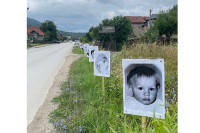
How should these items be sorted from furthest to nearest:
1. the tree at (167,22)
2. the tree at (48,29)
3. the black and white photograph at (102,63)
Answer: the tree at (48,29)
the tree at (167,22)
the black and white photograph at (102,63)

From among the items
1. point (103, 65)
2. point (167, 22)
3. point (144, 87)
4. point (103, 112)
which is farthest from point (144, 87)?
point (167, 22)

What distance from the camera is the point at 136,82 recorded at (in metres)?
1.87

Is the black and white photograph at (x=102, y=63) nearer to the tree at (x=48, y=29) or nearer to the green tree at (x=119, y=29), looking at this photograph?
the green tree at (x=119, y=29)

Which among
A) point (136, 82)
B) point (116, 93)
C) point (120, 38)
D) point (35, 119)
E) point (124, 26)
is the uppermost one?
point (124, 26)

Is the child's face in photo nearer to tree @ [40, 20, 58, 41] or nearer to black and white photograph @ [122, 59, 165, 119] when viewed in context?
black and white photograph @ [122, 59, 165, 119]

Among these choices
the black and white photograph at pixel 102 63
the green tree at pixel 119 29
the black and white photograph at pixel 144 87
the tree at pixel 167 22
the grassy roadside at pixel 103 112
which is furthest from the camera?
the green tree at pixel 119 29

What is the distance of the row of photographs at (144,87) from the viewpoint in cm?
178

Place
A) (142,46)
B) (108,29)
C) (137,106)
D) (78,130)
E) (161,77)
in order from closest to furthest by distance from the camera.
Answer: (161,77)
(137,106)
(78,130)
(142,46)
(108,29)

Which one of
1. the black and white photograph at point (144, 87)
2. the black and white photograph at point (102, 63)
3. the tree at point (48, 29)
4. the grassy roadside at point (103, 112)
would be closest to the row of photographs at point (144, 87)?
the black and white photograph at point (144, 87)

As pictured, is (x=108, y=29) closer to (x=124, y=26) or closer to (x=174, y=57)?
(x=124, y=26)

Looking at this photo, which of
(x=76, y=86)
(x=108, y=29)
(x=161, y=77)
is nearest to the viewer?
(x=161, y=77)
